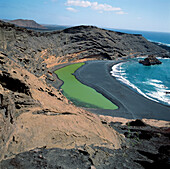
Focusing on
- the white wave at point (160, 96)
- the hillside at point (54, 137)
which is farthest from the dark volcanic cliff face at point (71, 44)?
the white wave at point (160, 96)

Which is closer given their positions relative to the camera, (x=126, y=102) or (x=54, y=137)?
(x=54, y=137)

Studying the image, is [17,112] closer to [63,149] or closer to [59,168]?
[63,149]

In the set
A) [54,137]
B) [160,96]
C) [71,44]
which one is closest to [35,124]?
[54,137]

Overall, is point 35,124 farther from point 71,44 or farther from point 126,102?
point 71,44

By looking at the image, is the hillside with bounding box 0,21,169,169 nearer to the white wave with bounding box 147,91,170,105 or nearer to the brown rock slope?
the brown rock slope

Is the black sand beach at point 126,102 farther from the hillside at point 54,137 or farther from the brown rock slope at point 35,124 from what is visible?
the brown rock slope at point 35,124

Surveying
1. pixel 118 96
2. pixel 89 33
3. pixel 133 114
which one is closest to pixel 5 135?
pixel 133 114
